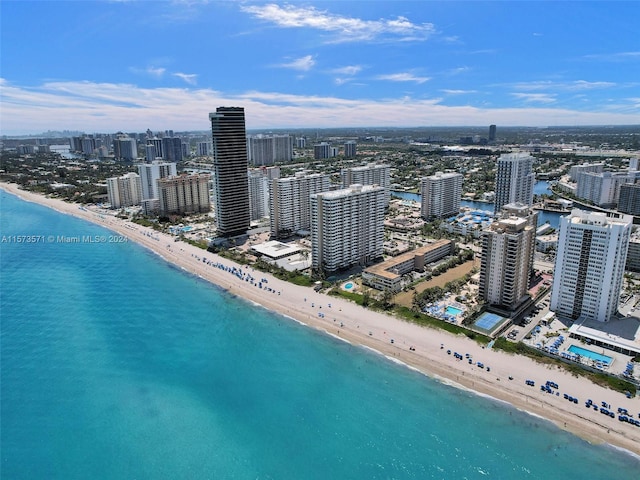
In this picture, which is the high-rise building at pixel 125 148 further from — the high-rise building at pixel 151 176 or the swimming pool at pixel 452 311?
the swimming pool at pixel 452 311

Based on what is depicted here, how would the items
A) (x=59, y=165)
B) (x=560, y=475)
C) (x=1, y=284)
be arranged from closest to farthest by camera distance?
(x=560, y=475) < (x=1, y=284) < (x=59, y=165)

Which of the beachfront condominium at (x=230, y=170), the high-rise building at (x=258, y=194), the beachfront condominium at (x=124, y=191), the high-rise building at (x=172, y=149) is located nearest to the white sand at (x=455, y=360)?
the beachfront condominium at (x=230, y=170)

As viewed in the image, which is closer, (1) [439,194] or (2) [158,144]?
(1) [439,194]

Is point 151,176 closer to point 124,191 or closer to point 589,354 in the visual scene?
point 124,191

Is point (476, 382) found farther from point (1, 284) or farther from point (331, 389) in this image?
point (1, 284)

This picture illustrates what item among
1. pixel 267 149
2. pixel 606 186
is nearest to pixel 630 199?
pixel 606 186

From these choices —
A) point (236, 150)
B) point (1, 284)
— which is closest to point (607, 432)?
point (236, 150)
